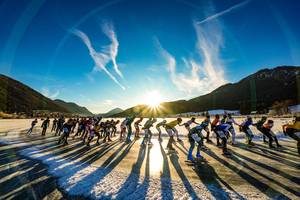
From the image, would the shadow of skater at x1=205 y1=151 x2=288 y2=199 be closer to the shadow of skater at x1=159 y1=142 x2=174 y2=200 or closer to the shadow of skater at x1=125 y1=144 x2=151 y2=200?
the shadow of skater at x1=159 y1=142 x2=174 y2=200

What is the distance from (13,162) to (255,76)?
191680 millimetres

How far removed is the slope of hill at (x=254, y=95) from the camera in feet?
362

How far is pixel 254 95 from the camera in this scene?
129 m

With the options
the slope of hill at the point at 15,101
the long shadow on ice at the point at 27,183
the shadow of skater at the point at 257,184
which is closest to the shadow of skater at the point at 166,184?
the shadow of skater at the point at 257,184

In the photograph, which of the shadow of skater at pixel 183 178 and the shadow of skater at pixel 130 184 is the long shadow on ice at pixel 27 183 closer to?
the shadow of skater at pixel 130 184

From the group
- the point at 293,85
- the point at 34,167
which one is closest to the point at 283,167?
the point at 34,167

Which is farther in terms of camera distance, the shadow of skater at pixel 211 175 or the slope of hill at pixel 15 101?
the slope of hill at pixel 15 101

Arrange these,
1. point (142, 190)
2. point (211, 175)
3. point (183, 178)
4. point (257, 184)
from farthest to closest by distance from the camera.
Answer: point (211, 175) < point (183, 178) < point (257, 184) < point (142, 190)

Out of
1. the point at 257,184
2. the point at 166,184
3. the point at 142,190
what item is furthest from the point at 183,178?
the point at 257,184

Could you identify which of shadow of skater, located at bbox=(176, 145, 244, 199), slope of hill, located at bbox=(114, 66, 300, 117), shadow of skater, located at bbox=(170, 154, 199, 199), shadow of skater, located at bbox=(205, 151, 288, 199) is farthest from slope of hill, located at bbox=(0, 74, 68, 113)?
shadow of skater, located at bbox=(205, 151, 288, 199)

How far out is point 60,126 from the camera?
71.1 feet

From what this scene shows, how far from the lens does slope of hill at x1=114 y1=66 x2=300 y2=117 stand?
4345 inches

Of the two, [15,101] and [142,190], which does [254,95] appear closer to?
[142,190]

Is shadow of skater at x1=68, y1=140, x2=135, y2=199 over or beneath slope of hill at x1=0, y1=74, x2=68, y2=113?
beneath
